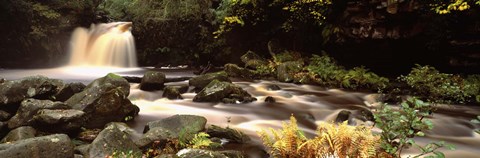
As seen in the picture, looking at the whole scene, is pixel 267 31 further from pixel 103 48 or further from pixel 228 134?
pixel 228 134

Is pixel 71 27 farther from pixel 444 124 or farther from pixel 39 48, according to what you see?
pixel 444 124

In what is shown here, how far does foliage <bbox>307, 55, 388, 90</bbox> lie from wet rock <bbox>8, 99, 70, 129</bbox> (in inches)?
378

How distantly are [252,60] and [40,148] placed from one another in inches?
458

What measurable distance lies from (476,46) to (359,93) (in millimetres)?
3951

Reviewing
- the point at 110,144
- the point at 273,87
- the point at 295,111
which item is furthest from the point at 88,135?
the point at 273,87

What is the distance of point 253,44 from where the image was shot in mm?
17312

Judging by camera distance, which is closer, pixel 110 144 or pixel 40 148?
pixel 40 148

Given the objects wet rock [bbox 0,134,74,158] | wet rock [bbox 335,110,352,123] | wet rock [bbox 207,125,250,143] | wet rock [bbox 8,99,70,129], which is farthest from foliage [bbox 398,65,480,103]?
wet rock [bbox 8,99,70,129]

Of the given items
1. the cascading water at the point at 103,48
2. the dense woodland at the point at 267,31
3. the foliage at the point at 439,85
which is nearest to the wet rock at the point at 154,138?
the foliage at the point at 439,85

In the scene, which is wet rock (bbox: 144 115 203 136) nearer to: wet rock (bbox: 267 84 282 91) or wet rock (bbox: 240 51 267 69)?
wet rock (bbox: 267 84 282 91)

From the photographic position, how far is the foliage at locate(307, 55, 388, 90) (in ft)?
39.8

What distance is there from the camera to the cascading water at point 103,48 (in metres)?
18.1

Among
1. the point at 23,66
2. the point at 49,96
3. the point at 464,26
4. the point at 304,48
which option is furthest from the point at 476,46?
the point at 23,66

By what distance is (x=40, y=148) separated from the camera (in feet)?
15.0
